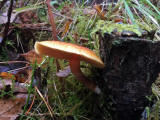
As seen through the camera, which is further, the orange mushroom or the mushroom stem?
the mushroom stem

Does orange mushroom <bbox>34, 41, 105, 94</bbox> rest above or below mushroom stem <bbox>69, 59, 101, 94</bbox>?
above

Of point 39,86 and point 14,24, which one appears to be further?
point 14,24

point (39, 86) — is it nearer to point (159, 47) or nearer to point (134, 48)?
point (134, 48)

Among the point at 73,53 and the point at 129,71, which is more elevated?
the point at 73,53

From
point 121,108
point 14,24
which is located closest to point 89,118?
point 121,108

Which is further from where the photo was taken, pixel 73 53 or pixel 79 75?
pixel 79 75
